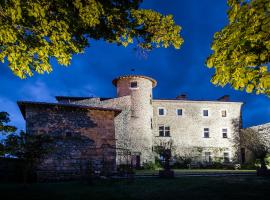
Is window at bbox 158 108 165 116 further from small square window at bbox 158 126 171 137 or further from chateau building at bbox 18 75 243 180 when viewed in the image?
small square window at bbox 158 126 171 137

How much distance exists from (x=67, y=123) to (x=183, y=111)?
62.5 feet

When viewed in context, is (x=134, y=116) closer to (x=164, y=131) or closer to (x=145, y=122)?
(x=145, y=122)

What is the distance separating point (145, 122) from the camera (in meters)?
31.5

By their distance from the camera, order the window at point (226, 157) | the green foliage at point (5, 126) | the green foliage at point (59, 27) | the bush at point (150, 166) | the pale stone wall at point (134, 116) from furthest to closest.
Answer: the window at point (226, 157)
the pale stone wall at point (134, 116)
the bush at point (150, 166)
the green foliage at point (5, 126)
the green foliage at point (59, 27)

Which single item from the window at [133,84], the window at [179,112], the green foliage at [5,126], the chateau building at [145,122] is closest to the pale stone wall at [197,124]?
the chateau building at [145,122]

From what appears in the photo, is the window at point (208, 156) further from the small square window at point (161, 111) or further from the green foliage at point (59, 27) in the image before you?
the green foliage at point (59, 27)

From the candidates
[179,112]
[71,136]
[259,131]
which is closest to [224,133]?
[259,131]

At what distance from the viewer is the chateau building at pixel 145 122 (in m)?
20.1

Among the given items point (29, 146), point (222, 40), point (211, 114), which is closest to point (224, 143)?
point (211, 114)

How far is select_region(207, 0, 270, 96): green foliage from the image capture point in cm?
538

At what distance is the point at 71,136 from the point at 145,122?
Answer: 12.9 meters

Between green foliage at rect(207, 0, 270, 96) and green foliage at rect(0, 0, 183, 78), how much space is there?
11.5 feet

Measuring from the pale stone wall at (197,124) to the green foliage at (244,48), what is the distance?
28.7m

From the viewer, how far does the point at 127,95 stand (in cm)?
3191
